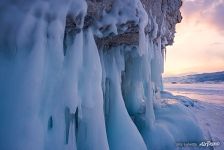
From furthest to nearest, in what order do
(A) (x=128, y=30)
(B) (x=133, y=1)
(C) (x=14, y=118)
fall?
1. (A) (x=128, y=30)
2. (B) (x=133, y=1)
3. (C) (x=14, y=118)

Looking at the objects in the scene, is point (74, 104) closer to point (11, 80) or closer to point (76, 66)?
point (76, 66)

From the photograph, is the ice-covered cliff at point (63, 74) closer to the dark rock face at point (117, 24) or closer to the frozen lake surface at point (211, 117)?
the dark rock face at point (117, 24)

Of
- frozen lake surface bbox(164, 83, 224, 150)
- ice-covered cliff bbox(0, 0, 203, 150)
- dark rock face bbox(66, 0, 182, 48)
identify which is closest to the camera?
ice-covered cliff bbox(0, 0, 203, 150)

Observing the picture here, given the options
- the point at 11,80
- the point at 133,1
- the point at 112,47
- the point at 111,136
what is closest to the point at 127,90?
the point at 112,47

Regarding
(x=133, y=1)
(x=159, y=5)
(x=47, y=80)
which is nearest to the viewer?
(x=47, y=80)

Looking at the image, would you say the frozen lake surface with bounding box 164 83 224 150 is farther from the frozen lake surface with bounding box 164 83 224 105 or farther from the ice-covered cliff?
the ice-covered cliff

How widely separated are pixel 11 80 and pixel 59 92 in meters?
0.54

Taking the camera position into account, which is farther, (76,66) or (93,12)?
(93,12)

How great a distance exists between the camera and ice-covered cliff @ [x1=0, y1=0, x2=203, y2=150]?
2725 mm

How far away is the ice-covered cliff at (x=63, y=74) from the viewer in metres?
2.72

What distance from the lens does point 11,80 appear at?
9.14ft

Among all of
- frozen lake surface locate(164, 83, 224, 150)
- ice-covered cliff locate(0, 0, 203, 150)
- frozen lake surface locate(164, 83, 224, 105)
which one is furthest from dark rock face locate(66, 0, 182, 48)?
frozen lake surface locate(164, 83, 224, 105)

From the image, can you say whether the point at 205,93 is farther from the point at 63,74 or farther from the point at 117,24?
the point at 63,74

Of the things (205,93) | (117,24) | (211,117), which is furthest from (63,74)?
(205,93)
